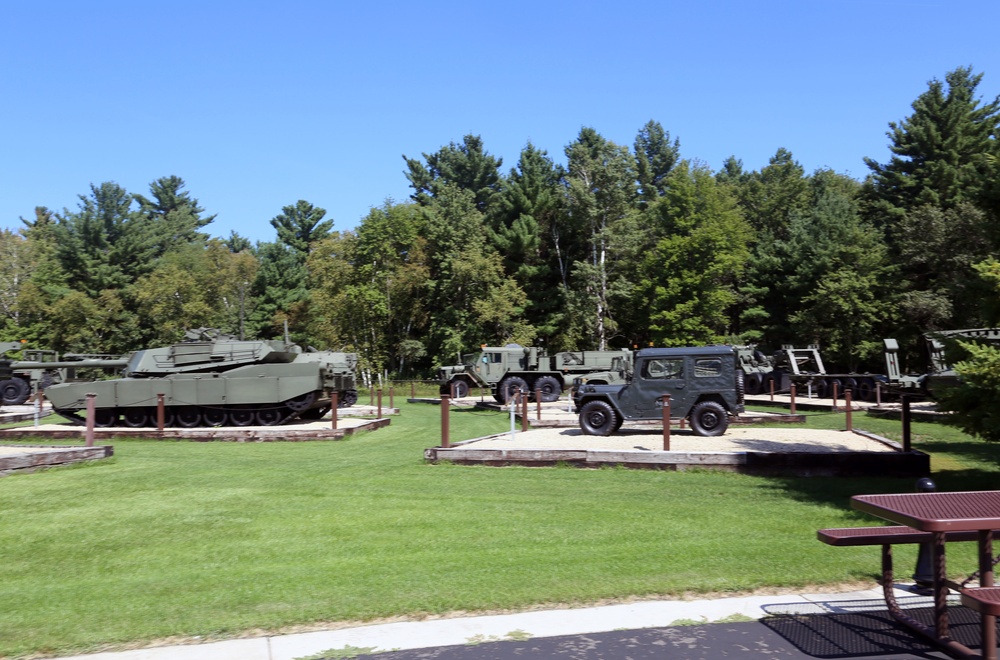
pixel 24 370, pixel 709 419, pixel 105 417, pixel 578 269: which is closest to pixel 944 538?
pixel 709 419

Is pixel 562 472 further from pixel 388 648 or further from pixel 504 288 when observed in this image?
pixel 504 288

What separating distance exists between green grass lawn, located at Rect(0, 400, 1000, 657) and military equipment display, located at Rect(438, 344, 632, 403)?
63.6ft

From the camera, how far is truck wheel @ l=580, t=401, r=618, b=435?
17.0m

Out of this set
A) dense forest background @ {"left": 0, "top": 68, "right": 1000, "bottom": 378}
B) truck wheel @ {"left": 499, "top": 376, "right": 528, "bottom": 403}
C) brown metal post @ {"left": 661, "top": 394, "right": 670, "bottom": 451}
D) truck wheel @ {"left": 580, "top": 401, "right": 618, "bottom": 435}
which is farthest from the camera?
dense forest background @ {"left": 0, "top": 68, "right": 1000, "bottom": 378}

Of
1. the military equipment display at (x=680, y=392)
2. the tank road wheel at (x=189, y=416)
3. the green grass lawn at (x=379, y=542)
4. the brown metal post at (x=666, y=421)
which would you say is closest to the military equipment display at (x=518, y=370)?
the tank road wheel at (x=189, y=416)

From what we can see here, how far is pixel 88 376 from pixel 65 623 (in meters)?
50.9

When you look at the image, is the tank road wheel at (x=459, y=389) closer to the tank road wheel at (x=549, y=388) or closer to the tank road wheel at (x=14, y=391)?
the tank road wheel at (x=549, y=388)

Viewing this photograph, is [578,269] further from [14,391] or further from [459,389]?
[14,391]

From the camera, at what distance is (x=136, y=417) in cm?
2256

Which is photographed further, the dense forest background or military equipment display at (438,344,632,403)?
the dense forest background

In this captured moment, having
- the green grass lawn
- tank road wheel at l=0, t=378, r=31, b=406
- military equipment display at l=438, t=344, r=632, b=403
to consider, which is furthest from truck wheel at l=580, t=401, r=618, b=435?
tank road wheel at l=0, t=378, r=31, b=406

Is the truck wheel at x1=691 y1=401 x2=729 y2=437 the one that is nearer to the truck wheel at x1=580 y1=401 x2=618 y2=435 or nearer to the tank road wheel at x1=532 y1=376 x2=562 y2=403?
the truck wheel at x1=580 y1=401 x2=618 y2=435

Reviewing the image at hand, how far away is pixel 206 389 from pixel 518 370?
1422cm

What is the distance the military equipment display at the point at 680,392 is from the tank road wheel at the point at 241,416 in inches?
406
